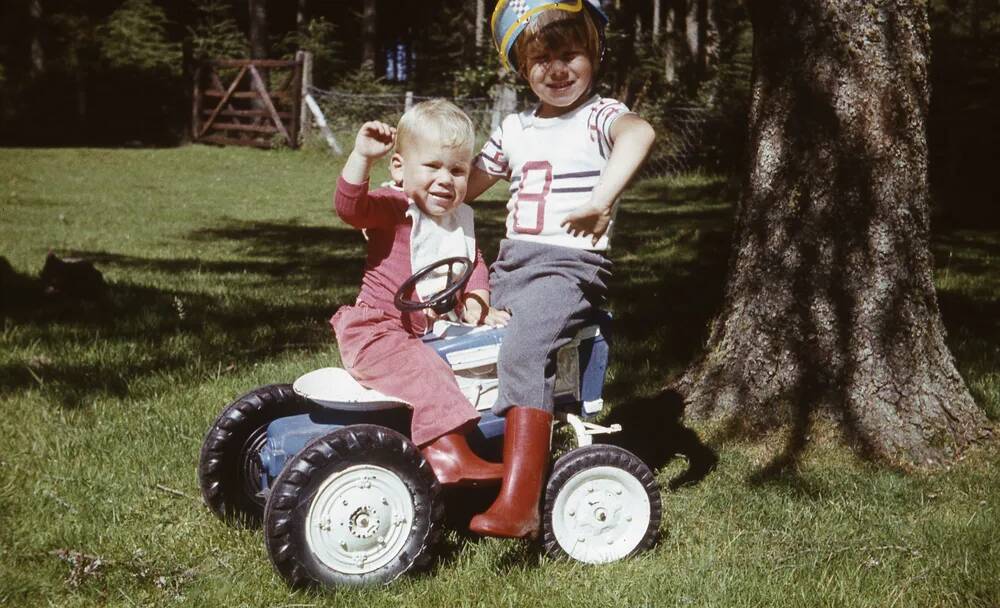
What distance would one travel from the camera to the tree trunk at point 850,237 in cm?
363

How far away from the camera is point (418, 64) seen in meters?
32.9

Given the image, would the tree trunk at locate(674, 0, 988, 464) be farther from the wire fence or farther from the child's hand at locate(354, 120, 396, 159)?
the wire fence

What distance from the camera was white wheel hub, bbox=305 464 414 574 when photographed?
278 cm

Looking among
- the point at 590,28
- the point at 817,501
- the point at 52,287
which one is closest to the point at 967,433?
the point at 817,501

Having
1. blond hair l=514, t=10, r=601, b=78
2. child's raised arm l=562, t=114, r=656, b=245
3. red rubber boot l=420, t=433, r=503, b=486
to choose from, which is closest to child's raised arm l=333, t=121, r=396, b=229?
blond hair l=514, t=10, r=601, b=78

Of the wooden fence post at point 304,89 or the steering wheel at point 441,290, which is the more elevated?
the wooden fence post at point 304,89

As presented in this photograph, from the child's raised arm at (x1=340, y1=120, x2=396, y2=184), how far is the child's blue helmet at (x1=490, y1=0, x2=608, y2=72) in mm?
477

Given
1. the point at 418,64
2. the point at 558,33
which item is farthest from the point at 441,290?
→ the point at 418,64

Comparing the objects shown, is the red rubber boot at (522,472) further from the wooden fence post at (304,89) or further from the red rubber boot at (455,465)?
the wooden fence post at (304,89)

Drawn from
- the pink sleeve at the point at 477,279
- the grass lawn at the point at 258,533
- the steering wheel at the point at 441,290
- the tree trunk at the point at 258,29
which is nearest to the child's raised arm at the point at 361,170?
the steering wheel at the point at 441,290

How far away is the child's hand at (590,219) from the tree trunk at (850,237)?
1.45 meters

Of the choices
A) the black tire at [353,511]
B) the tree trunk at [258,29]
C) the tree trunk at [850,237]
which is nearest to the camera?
the black tire at [353,511]

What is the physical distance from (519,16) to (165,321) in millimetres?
3855

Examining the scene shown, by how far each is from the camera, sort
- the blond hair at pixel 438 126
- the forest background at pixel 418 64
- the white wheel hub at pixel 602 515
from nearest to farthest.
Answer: the blond hair at pixel 438 126 → the white wheel hub at pixel 602 515 → the forest background at pixel 418 64
